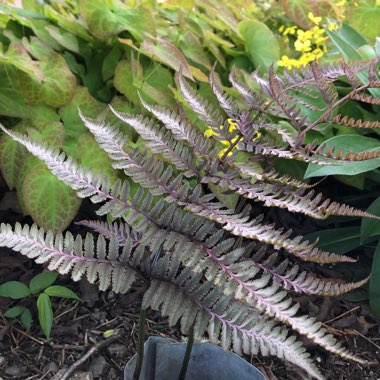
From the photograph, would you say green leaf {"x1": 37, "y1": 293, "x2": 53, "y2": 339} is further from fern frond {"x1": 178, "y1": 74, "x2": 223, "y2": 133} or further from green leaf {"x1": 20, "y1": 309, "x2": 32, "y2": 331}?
fern frond {"x1": 178, "y1": 74, "x2": 223, "y2": 133}

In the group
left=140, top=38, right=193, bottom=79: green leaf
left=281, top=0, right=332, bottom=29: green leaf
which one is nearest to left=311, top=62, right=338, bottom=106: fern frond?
left=140, top=38, right=193, bottom=79: green leaf

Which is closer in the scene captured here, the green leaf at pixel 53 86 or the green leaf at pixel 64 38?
the green leaf at pixel 53 86

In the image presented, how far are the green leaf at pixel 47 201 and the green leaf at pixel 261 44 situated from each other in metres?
0.79

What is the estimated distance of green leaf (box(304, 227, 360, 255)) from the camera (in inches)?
74.8

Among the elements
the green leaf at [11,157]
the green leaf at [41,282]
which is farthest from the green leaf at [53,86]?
the green leaf at [41,282]

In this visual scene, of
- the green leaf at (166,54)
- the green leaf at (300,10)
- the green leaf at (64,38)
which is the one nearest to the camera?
the green leaf at (166,54)

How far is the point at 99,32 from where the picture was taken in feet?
5.49

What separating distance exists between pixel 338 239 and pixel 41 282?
99cm

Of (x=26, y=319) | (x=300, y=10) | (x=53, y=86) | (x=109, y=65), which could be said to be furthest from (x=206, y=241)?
(x=300, y=10)

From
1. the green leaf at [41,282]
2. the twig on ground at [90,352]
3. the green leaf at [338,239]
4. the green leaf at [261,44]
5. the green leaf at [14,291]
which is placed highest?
the green leaf at [261,44]

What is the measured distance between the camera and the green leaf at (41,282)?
1481mm

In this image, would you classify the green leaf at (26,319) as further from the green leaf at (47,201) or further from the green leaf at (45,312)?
the green leaf at (47,201)

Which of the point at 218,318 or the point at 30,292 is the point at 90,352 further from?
the point at 218,318

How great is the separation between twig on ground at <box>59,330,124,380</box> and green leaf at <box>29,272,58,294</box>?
20cm
